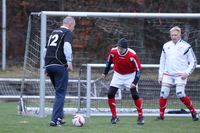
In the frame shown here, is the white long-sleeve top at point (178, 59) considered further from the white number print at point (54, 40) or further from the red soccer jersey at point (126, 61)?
the white number print at point (54, 40)

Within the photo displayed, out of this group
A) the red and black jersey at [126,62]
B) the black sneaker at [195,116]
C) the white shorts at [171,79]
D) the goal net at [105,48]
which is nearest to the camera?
the red and black jersey at [126,62]

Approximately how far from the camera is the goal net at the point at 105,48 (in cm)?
1616

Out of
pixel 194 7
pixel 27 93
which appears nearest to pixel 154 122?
pixel 27 93

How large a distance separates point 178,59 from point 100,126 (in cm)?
229

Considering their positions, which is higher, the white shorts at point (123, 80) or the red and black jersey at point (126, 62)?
the red and black jersey at point (126, 62)

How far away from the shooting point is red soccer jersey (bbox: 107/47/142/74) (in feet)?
46.8

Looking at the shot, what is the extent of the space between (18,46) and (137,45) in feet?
70.0

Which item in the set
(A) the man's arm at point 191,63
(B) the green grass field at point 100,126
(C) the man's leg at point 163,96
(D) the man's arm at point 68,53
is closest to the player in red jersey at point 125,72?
(B) the green grass field at point 100,126

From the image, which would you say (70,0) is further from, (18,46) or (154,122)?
(154,122)

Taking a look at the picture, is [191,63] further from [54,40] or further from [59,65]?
[54,40]

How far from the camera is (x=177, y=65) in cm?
1488

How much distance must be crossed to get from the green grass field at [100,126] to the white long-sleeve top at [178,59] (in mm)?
1055

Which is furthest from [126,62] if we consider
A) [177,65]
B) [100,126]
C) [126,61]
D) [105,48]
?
[105,48]

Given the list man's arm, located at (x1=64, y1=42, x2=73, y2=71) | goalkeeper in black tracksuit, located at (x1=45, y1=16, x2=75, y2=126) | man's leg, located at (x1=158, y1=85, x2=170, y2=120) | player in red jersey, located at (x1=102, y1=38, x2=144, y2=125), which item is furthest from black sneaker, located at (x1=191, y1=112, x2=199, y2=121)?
man's arm, located at (x1=64, y1=42, x2=73, y2=71)
